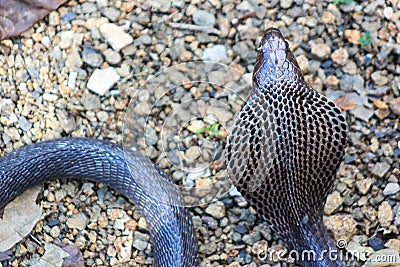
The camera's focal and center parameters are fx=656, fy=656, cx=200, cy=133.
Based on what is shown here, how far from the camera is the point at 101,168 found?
174 inches

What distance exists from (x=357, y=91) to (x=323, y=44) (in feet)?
1.37

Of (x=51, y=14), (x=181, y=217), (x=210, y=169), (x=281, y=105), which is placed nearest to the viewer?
(x=281, y=105)

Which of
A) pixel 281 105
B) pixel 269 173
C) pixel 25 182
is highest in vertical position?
pixel 281 105

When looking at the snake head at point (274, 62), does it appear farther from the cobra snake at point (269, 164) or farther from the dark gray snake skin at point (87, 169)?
the dark gray snake skin at point (87, 169)

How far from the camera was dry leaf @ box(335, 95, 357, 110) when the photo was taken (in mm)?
4547

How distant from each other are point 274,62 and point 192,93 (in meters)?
1.02

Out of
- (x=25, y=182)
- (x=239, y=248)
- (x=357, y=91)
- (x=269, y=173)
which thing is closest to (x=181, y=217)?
(x=239, y=248)

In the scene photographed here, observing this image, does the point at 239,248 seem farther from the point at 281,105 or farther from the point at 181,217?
the point at 281,105

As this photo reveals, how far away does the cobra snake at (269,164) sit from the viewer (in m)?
3.67

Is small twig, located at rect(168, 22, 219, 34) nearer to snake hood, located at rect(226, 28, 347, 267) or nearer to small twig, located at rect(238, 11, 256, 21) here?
small twig, located at rect(238, 11, 256, 21)

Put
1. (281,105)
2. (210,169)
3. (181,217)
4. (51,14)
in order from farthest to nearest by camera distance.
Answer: (51,14) → (210,169) → (181,217) → (281,105)

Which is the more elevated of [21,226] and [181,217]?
[181,217]

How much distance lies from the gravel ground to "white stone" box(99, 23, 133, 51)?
0.01m

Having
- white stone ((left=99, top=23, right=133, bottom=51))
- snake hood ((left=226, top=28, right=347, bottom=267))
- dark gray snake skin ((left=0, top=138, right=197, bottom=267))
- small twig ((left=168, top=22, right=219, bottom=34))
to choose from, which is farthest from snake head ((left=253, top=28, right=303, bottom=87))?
white stone ((left=99, top=23, right=133, bottom=51))
